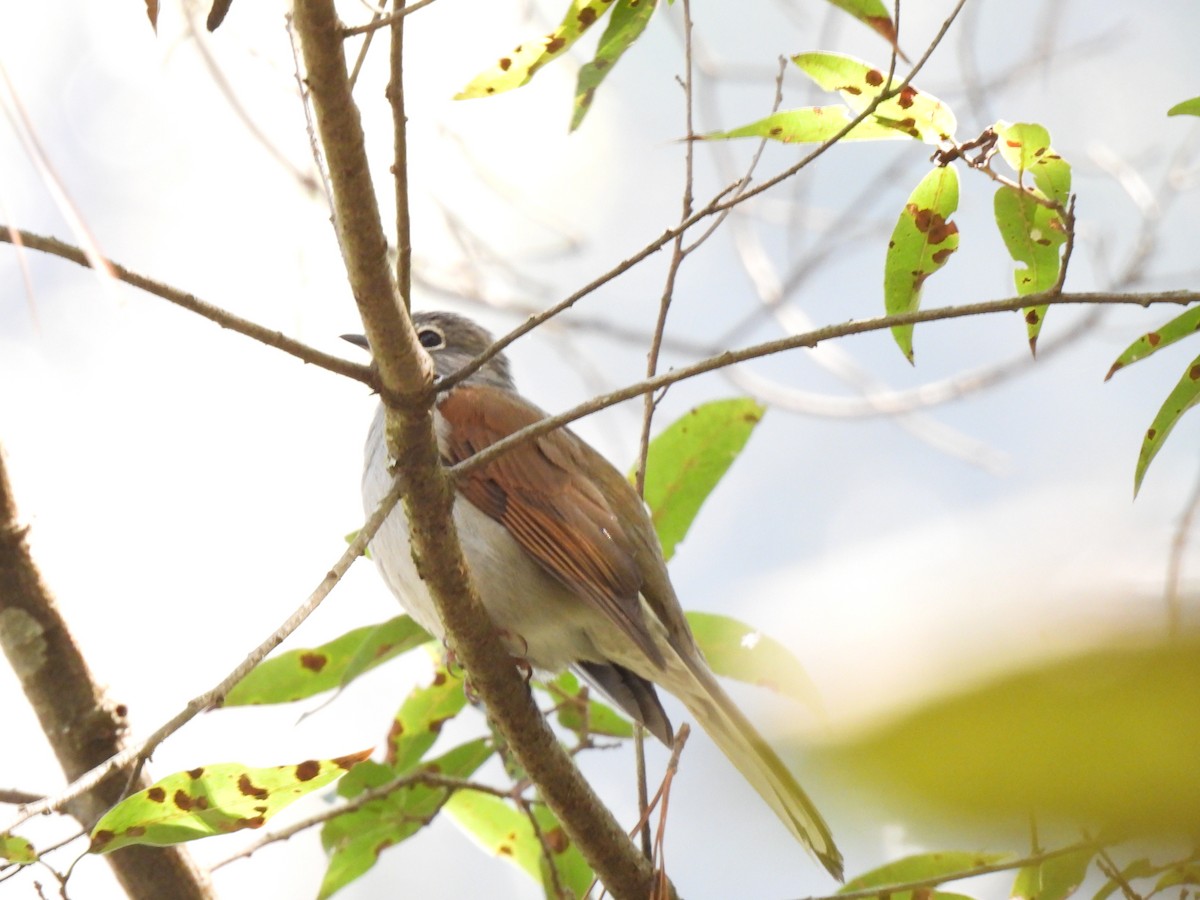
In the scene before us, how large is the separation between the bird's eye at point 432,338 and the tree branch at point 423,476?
2613mm

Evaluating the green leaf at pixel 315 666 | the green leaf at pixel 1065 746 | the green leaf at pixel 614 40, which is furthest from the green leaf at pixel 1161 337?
the green leaf at pixel 315 666

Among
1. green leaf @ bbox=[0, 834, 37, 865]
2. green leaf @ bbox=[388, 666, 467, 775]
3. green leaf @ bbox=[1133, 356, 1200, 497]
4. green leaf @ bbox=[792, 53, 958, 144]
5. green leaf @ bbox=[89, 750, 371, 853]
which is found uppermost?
green leaf @ bbox=[792, 53, 958, 144]

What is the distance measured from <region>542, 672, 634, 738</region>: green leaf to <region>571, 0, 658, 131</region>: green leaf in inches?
83.7

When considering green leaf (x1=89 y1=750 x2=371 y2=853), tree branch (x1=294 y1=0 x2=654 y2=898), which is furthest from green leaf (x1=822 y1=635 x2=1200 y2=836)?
green leaf (x1=89 y1=750 x2=371 y2=853)

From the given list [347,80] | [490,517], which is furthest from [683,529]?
[347,80]

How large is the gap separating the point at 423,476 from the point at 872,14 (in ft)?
4.37

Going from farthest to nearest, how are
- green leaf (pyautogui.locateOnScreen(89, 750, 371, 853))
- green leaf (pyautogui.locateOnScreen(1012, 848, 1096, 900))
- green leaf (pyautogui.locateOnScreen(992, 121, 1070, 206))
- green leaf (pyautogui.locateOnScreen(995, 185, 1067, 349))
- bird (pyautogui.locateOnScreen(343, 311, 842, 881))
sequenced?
bird (pyautogui.locateOnScreen(343, 311, 842, 881))
green leaf (pyautogui.locateOnScreen(995, 185, 1067, 349))
green leaf (pyautogui.locateOnScreen(992, 121, 1070, 206))
green leaf (pyautogui.locateOnScreen(89, 750, 371, 853))
green leaf (pyautogui.locateOnScreen(1012, 848, 1096, 900))

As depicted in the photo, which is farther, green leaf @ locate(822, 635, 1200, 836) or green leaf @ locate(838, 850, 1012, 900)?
green leaf @ locate(838, 850, 1012, 900)

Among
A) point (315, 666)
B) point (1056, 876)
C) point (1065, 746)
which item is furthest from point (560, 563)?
point (1065, 746)

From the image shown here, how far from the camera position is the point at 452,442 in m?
4.31

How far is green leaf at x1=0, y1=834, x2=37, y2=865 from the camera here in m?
2.25

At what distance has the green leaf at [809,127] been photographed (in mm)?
2762

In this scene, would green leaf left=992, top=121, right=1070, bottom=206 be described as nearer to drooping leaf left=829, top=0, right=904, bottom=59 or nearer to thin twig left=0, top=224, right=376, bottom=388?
drooping leaf left=829, top=0, right=904, bottom=59

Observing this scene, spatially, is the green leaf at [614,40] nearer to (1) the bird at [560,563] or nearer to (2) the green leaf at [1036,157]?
(2) the green leaf at [1036,157]
